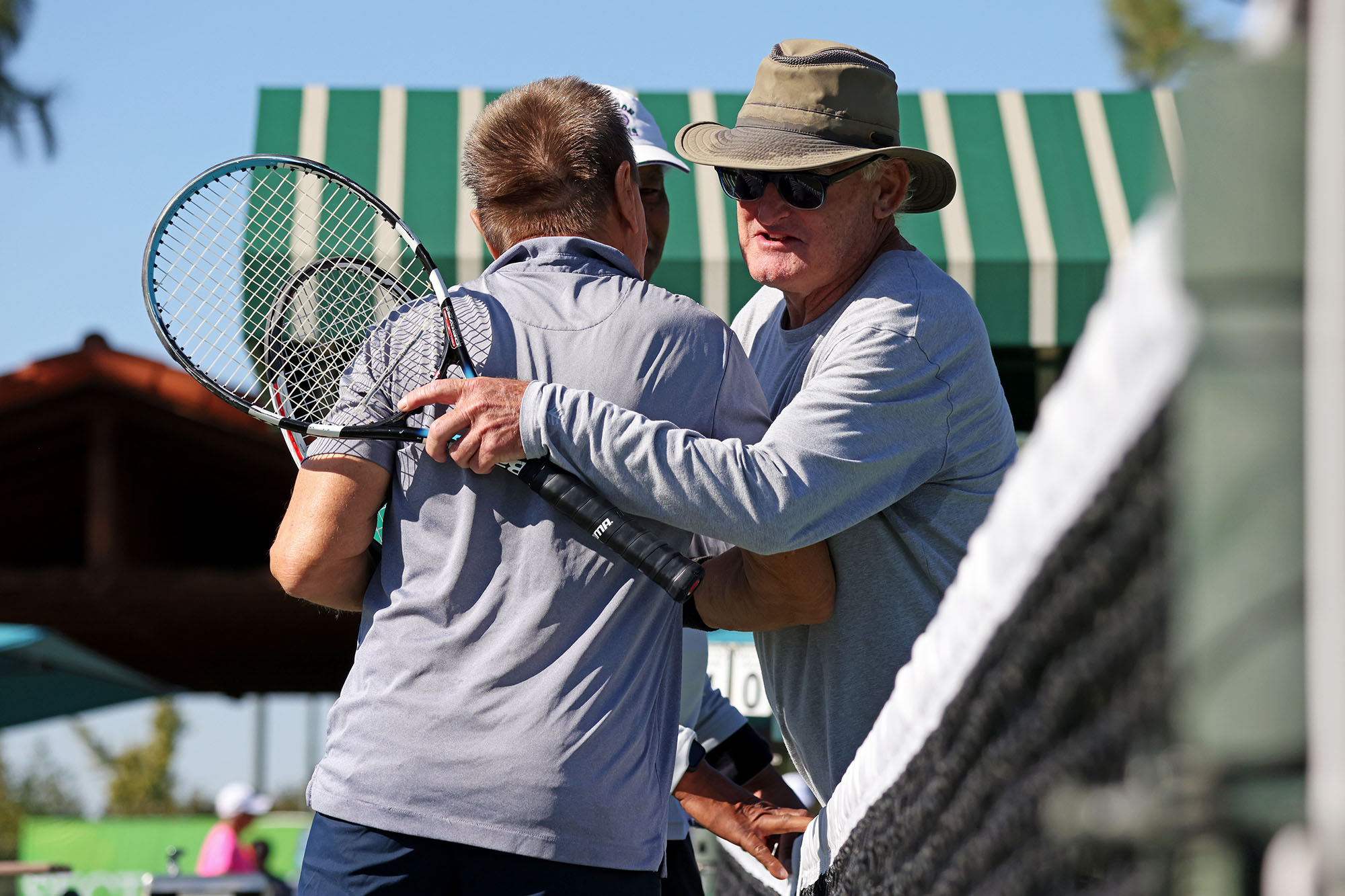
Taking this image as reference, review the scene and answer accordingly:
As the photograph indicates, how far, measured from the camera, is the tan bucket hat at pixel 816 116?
2607mm

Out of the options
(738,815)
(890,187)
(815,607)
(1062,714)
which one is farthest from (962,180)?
(1062,714)

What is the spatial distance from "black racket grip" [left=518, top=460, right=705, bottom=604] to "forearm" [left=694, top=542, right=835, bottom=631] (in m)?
0.24

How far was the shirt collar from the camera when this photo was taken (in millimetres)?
2340

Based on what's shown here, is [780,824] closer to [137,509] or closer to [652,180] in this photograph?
[652,180]

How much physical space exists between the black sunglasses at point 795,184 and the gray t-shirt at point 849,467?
0.58 feet

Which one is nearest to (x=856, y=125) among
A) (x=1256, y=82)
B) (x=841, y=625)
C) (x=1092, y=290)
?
(x=841, y=625)

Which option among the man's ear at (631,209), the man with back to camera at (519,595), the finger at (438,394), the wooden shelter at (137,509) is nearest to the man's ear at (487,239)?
the man with back to camera at (519,595)

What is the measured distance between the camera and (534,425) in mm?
2131

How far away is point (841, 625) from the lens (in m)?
2.49

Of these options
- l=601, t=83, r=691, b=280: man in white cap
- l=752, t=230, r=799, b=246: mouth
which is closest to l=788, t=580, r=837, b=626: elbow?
l=752, t=230, r=799, b=246: mouth

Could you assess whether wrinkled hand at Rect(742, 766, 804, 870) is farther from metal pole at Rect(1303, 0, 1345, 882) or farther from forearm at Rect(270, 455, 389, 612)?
metal pole at Rect(1303, 0, 1345, 882)

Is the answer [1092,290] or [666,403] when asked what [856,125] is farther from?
[1092,290]

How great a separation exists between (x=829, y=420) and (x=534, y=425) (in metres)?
0.48

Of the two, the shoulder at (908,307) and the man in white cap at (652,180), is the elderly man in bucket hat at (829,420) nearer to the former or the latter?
the shoulder at (908,307)
